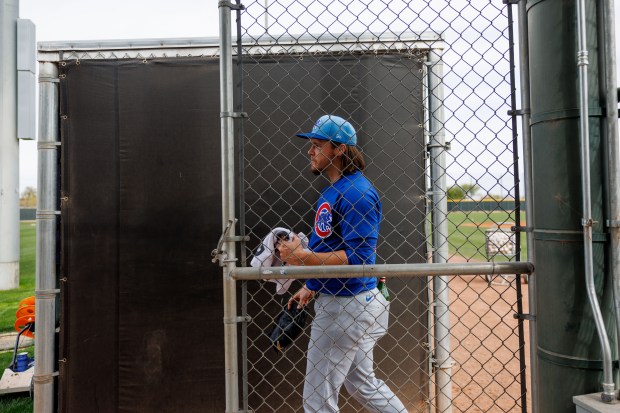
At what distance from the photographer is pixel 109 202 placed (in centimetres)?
327

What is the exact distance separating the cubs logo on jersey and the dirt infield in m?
0.82

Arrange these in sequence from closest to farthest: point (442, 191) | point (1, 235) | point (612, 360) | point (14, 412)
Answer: point (612, 360)
point (442, 191)
point (14, 412)
point (1, 235)

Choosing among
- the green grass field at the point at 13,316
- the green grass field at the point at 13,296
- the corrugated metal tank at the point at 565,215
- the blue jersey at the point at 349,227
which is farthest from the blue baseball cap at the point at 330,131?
the green grass field at the point at 13,296

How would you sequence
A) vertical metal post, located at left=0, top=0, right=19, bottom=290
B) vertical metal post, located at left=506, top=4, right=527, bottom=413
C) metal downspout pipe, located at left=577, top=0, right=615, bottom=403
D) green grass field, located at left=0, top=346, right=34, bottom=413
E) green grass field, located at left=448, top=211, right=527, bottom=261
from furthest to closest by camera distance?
vertical metal post, located at left=0, top=0, right=19, bottom=290, green grass field, located at left=0, top=346, right=34, bottom=413, green grass field, located at left=448, top=211, right=527, bottom=261, vertical metal post, located at left=506, top=4, right=527, bottom=413, metal downspout pipe, located at left=577, top=0, right=615, bottom=403

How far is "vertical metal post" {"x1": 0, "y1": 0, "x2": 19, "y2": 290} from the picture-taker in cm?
1186

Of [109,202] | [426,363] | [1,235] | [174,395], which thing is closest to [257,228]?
[109,202]

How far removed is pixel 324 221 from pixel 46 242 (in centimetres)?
216

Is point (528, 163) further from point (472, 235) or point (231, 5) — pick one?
point (472, 235)

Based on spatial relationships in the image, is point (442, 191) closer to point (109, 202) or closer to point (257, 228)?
point (257, 228)

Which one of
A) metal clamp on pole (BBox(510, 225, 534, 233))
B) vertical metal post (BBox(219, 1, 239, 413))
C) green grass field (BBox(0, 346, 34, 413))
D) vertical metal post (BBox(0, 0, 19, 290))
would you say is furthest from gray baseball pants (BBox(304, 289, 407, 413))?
vertical metal post (BBox(0, 0, 19, 290))

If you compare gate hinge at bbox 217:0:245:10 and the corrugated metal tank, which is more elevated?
gate hinge at bbox 217:0:245:10

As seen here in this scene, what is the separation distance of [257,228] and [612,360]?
2.34 meters

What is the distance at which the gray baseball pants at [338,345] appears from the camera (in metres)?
2.38

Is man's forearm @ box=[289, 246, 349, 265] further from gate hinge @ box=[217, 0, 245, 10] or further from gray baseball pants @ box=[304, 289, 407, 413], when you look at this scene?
gate hinge @ box=[217, 0, 245, 10]
